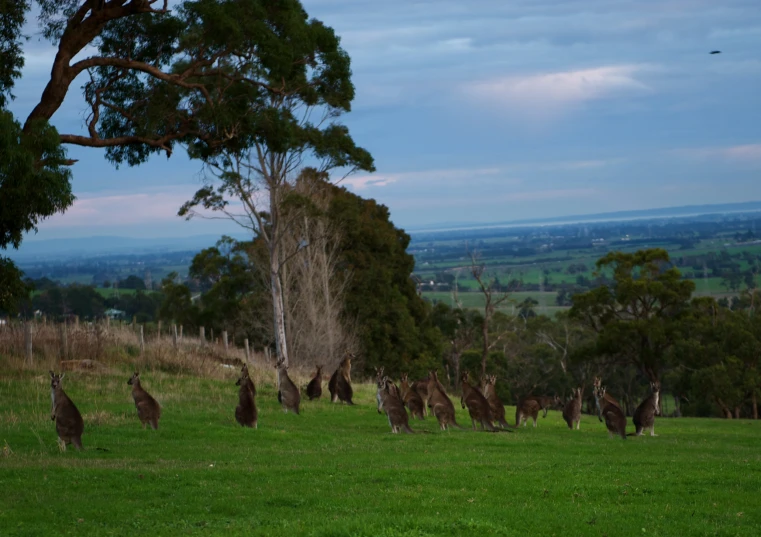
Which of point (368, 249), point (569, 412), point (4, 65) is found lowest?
point (569, 412)

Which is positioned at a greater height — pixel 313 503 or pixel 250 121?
pixel 250 121

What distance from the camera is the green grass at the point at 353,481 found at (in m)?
8.98

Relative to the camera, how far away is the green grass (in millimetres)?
8977

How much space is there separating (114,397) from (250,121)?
745 centimetres

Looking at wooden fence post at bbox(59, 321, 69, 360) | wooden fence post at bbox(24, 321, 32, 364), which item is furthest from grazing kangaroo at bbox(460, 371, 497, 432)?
wooden fence post at bbox(59, 321, 69, 360)

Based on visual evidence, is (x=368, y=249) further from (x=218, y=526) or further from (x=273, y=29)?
(x=218, y=526)

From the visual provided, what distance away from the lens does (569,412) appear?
22625mm

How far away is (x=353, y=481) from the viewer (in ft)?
38.0

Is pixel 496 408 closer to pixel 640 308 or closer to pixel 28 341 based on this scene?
pixel 28 341

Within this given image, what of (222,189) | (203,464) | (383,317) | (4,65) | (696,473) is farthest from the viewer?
(383,317)

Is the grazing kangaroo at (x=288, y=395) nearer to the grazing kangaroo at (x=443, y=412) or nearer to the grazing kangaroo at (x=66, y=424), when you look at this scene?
the grazing kangaroo at (x=443, y=412)

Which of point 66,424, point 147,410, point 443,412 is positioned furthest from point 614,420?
point 66,424

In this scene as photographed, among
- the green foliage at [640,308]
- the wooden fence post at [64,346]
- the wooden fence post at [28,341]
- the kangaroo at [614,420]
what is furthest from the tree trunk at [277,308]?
the green foliage at [640,308]

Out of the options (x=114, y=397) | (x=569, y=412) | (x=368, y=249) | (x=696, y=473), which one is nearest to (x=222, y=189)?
(x=368, y=249)
